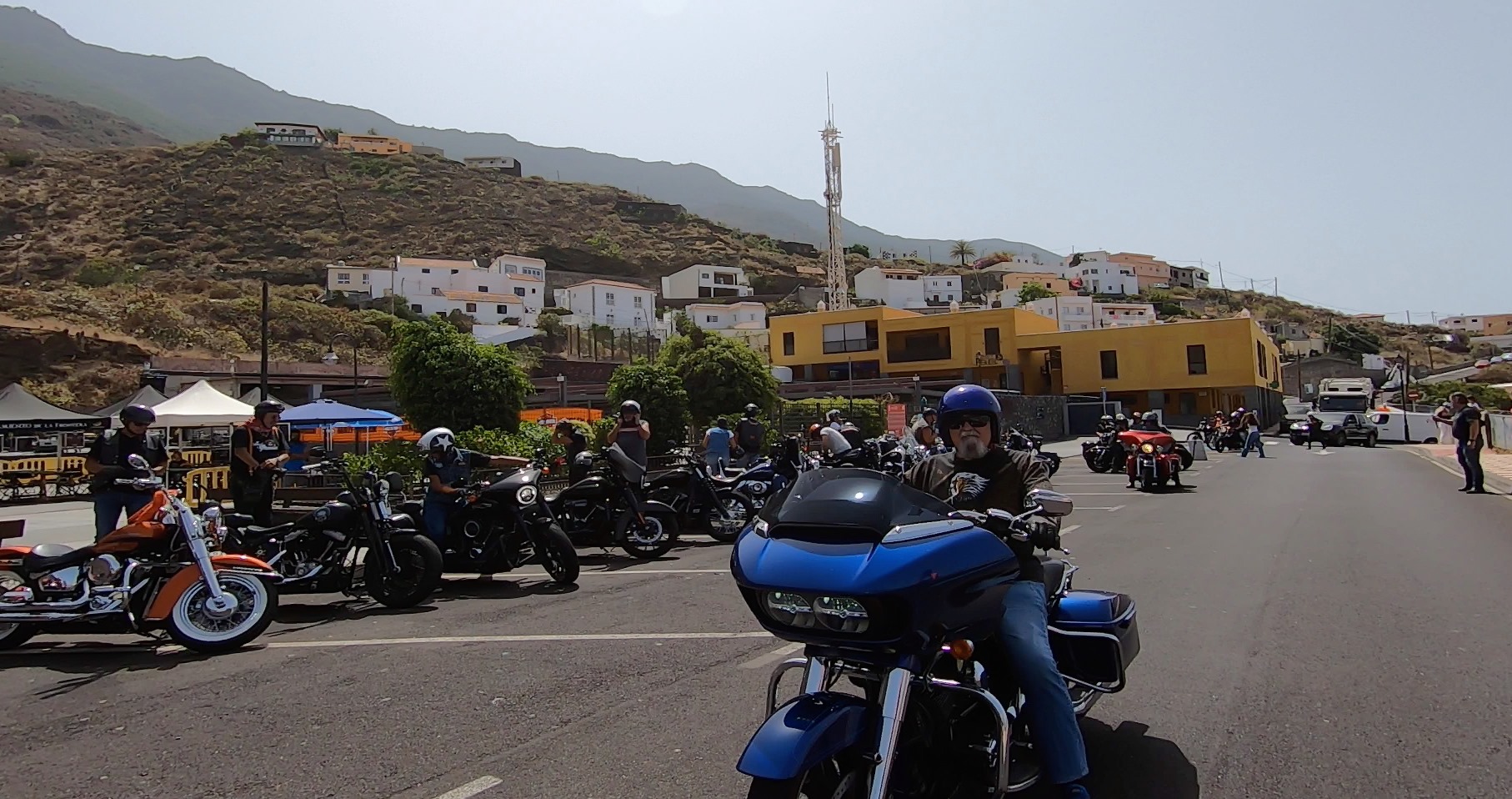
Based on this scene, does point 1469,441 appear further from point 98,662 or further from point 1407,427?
point 1407,427

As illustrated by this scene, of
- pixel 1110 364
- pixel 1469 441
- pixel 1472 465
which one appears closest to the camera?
pixel 1469 441

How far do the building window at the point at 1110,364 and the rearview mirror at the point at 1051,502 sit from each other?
55.4 meters

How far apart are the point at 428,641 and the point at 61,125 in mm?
220931

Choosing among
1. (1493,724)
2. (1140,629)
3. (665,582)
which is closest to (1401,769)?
(1493,724)

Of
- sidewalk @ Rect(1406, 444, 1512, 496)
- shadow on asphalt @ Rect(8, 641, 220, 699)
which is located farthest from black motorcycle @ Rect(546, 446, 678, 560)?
sidewalk @ Rect(1406, 444, 1512, 496)

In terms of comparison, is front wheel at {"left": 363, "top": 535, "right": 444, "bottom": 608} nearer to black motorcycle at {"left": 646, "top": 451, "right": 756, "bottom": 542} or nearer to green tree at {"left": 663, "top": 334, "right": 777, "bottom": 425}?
black motorcycle at {"left": 646, "top": 451, "right": 756, "bottom": 542}

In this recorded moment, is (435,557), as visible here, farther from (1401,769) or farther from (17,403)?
(17,403)

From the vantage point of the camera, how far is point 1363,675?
5.11 m

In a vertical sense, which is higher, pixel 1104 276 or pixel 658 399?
pixel 1104 276

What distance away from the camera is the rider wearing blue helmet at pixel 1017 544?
3.13 meters

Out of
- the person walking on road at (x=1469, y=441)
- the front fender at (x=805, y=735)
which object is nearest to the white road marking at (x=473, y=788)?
the front fender at (x=805, y=735)

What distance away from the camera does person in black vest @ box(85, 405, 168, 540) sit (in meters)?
7.25

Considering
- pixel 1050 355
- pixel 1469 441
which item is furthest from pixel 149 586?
pixel 1050 355

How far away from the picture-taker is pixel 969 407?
360 centimetres
